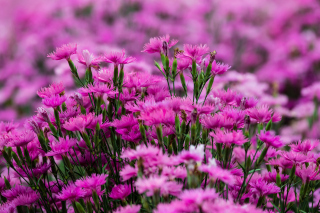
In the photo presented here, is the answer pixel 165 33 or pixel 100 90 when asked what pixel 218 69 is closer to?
pixel 100 90

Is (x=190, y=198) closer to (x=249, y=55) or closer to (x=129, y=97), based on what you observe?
(x=129, y=97)

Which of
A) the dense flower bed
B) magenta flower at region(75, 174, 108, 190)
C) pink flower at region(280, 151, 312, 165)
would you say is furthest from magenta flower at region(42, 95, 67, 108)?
pink flower at region(280, 151, 312, 165)

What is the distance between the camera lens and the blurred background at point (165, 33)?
4066mm

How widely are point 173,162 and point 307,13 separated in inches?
167

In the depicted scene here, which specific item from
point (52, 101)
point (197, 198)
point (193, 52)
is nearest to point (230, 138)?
point (197, 198)

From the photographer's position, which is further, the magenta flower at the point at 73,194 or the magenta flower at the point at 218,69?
the magenta flower at the point at 218,69

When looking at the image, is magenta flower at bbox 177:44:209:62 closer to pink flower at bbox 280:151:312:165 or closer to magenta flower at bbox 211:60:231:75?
magenta flower at bbox 211:60:231:75

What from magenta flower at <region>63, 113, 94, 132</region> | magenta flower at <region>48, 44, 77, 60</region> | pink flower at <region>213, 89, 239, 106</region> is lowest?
magenta flower at <region>63, 113, 94, 132</region>

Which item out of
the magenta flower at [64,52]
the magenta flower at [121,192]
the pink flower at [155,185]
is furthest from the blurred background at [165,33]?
the pink flower at [155,185]

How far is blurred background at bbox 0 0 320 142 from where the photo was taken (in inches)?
160

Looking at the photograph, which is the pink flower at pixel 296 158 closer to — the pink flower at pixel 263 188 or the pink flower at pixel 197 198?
the pink flower at pixel 263 188

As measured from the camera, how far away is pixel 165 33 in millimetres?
4484

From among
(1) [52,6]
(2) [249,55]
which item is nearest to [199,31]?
(2) [249,55]

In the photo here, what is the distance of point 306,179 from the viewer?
1.15 metres
